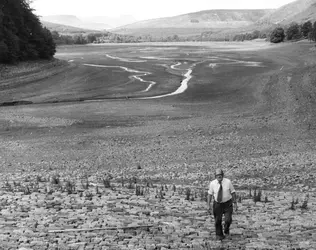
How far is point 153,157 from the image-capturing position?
23969mm

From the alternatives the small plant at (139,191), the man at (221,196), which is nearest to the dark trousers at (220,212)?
the man at (221,196)

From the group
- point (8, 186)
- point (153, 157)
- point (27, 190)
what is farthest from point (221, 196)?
point (153, 157)

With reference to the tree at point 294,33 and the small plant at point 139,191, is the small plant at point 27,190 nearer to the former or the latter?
the small plant at point 139,191

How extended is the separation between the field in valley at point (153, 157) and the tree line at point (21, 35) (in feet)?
30.1

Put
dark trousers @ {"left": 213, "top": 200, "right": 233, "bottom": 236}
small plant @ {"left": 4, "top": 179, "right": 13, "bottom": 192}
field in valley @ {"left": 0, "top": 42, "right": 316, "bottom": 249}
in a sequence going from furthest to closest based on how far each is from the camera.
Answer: small plant @ {"left": 4, "top": 179, "right": 13, "bottom": 192}, field in valley @ {"left": 0, "top": 42, "right": 316, "bottom": 249}, dark trousers @ {"left": 213, "top": 200, "right": 233, "bottom": 236}

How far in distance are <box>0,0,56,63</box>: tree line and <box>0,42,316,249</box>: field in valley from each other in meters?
9.17

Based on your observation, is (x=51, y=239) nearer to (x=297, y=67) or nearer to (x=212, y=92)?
(x=212, y=92)

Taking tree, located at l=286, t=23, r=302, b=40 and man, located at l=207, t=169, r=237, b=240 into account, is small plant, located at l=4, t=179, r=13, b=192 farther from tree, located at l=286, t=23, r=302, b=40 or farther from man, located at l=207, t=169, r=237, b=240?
tree, located at l=286, t=23, r=302, b=40

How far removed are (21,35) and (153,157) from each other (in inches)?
2121

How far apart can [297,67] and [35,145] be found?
45655mm

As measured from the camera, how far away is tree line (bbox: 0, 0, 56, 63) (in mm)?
63219

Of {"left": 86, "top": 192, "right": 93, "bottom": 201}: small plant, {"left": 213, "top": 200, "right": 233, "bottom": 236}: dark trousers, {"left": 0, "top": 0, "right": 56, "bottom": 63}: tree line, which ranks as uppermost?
{"left": 0, "top": 0, "right": 56, "bottom": 63}: tree line

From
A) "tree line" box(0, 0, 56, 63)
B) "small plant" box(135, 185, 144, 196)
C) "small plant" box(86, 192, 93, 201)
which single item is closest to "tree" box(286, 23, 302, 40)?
"tree line" box(0, 0, 56, 63)

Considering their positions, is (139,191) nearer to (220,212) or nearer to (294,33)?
(220,212)
